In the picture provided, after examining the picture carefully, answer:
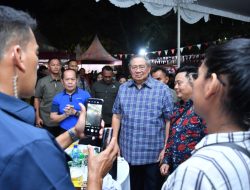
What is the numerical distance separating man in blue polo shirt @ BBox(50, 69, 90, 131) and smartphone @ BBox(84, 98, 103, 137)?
5.28ft

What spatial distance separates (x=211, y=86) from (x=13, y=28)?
27.4 inches

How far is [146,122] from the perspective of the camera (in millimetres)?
3826

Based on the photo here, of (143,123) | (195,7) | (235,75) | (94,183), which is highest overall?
(195,7)

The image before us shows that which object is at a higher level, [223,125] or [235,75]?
[235,75]

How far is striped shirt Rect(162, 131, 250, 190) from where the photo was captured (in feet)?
3.29

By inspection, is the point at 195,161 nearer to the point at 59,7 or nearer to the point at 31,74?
the point at 31,74

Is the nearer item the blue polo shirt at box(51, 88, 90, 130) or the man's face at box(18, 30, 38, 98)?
the man's face at box(18, 30, 38, 98)

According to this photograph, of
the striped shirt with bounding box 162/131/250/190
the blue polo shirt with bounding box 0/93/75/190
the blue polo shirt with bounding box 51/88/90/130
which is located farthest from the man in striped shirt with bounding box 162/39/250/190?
the blue polo shirt with bounding box 51/88/90/130

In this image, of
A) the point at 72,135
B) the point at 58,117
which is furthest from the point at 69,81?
the point at 72,135

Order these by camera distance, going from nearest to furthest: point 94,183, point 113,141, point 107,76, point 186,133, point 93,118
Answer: point 94,183
point 113,141
point 93,118
point 186,133
point 107,76

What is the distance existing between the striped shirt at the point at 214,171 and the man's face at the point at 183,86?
7.35 ft

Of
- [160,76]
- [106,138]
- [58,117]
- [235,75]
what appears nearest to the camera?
[235,75]

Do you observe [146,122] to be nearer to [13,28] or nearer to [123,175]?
[123,175]

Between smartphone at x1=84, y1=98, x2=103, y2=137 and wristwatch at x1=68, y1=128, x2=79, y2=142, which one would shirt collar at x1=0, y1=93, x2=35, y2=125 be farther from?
smartphone at x1=84, y1=98, x2=103, y2=137
